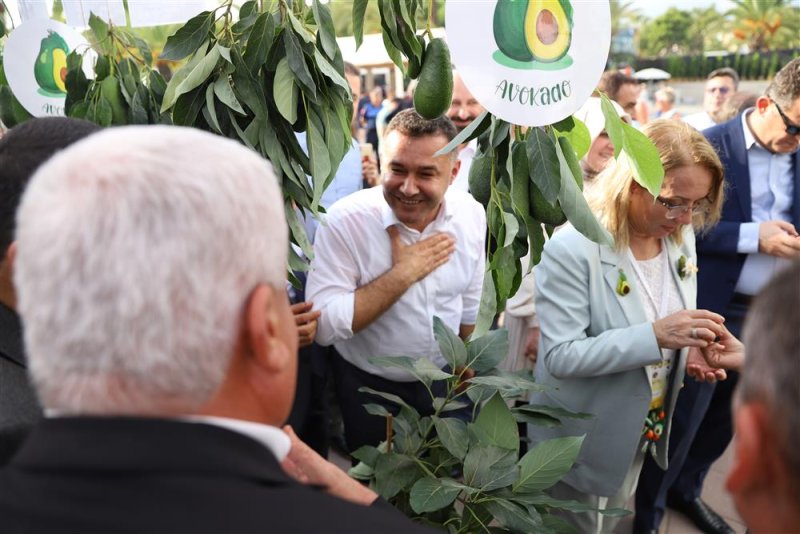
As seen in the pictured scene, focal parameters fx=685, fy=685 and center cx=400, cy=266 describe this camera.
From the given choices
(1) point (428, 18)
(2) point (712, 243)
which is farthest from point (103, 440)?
(2) point (712, 243)

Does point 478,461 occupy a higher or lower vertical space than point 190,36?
lower

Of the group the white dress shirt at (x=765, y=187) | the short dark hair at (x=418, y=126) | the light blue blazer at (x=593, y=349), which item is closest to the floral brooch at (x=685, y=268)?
the light blue blazer at (x=593, y=349)

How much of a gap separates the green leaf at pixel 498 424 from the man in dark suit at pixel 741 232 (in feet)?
4.87

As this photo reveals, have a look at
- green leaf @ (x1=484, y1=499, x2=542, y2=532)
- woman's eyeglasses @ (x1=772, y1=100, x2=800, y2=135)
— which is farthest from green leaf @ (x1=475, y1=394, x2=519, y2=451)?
woman's eyeglasses @ (x1=772, y1=100, x2=800, y2=135)

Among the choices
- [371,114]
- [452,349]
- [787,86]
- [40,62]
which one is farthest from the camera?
Answer: [371,114]

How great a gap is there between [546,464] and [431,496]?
251 mm

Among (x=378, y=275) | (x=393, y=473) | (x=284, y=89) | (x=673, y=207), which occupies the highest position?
(x=284, y=89)

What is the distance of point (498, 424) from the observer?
141 centimetres

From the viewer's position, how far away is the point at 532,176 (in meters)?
1.20

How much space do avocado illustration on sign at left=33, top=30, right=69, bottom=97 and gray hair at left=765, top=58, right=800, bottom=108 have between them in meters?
2.50

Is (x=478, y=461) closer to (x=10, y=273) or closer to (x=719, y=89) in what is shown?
(x=10, y=273)

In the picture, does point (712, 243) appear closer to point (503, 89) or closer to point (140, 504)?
point (503, 89)

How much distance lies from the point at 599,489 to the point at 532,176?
127 cm

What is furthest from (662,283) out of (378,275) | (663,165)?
(378,275)
